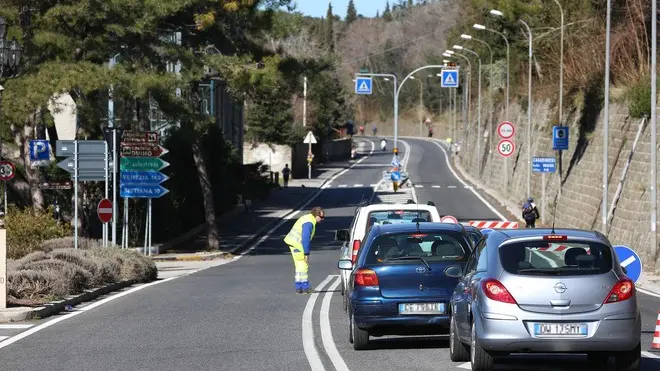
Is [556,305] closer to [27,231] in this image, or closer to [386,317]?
[386,317]

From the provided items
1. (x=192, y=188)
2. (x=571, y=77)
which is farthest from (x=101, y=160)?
(x=571, y=77)

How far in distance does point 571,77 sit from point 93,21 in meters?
23.7

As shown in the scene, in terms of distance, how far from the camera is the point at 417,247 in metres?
15.1

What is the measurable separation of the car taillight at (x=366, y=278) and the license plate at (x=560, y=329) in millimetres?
3473

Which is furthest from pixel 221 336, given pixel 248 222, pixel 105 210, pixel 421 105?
pixel 421 105

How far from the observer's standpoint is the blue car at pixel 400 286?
14.4 m

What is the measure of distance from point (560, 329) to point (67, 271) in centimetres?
1315

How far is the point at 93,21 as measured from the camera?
1522 inches

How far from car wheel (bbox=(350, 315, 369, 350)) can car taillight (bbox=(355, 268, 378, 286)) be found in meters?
0.49

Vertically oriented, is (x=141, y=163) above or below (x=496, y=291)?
below

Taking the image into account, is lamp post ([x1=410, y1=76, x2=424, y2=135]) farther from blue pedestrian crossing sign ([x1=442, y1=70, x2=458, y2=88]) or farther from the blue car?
the blue car

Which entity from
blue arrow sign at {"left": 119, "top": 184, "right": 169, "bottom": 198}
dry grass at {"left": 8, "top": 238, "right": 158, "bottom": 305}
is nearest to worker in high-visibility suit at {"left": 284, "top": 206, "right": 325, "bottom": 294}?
dry grass at {"left": 8, "top": 238, "right": 158, "bottom": 305}

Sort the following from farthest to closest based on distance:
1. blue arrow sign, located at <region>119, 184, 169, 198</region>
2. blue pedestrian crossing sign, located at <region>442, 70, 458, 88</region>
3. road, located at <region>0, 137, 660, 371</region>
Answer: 1. blue pedestrian crossing sign, located at <region>442, 70, 458, 88</region>
2. blue arrow sign, located at <region>119, 184, 169, 198</region>
3. road, located at <region>0, 137, 660, 371</region>

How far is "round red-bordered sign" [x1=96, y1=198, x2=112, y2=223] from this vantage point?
108 ft
